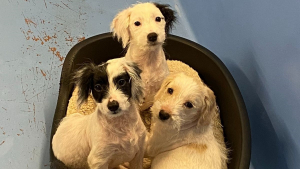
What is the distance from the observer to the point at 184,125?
188 centimetres

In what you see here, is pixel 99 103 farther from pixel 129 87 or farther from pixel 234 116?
pixel 234 116

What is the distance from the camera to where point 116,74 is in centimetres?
148

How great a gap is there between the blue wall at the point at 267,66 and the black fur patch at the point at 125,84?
91 cm

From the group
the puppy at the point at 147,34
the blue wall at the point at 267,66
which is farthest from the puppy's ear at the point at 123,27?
the blue wall at the point at 267,66

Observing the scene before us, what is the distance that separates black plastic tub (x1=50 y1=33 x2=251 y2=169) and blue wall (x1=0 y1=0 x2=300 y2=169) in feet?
0.48

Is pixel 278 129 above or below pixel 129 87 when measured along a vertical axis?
below

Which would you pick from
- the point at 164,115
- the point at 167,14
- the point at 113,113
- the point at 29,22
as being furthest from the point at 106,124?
the point at 29,22

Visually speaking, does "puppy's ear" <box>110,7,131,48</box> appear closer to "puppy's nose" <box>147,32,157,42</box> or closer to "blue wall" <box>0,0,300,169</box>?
"puppy's nose" <box>147,32,157,42</box>

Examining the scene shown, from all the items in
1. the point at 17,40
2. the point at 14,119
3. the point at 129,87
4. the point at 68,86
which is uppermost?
the point at 17,40

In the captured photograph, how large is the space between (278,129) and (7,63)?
2345 millimetres

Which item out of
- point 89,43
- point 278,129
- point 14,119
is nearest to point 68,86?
point 89,43

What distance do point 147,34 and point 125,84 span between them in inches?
18.1

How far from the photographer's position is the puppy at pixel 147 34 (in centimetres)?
188

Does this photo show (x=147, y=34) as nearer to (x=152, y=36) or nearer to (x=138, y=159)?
(x=152, y=36)
